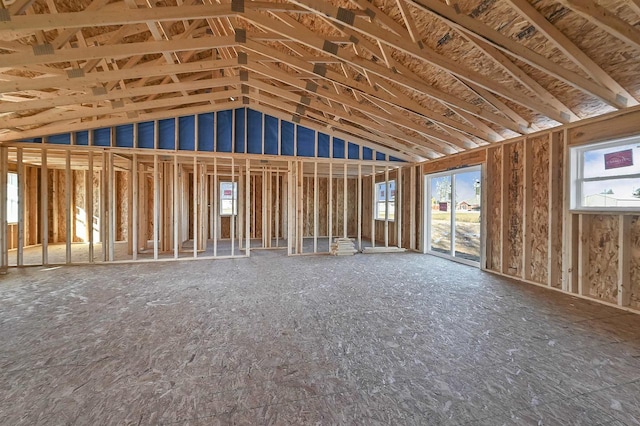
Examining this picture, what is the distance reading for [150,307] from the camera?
3576mm

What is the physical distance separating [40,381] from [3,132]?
6.46m

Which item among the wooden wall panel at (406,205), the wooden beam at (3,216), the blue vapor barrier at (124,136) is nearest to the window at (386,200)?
the wooden wall panel at (406,205)

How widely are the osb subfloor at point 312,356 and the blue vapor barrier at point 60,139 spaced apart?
3.42 meters

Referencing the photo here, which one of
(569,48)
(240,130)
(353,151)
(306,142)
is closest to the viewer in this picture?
(569,48)

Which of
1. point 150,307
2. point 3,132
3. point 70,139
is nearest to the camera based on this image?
point 150,307

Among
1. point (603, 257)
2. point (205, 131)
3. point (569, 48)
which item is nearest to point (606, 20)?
point (569, 48)

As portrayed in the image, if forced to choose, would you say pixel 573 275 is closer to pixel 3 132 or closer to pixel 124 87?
pixel 124 87

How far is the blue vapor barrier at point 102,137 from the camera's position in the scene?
6.40 m

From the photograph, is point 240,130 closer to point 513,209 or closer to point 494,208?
point 494,208

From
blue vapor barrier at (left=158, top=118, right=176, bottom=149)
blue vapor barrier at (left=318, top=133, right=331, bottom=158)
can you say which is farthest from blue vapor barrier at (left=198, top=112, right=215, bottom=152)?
blue vapor barrier at (left=318, top=133, right=331, bottom=158)

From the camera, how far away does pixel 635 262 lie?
3.65m

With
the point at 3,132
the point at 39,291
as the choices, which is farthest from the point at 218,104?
the point at 39,291

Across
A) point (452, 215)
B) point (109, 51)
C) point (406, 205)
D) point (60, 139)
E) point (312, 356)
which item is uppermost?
point (109, 51)

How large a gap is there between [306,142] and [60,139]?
5728mm
